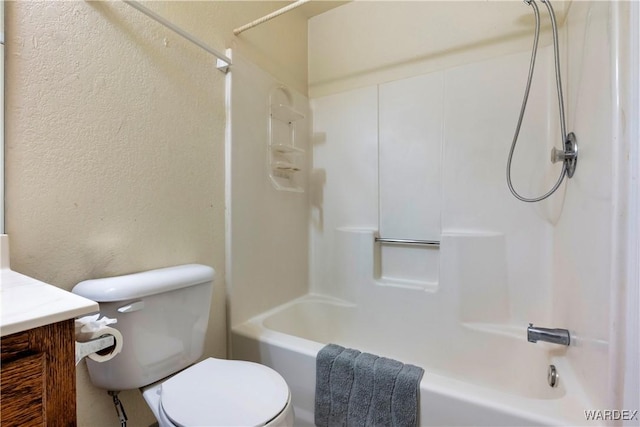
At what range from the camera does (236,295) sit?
1.47 m

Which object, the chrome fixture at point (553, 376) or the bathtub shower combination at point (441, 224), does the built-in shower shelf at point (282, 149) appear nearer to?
the bathtub shower combination at point (441, 224)

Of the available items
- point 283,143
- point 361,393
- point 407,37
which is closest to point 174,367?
point 361,393

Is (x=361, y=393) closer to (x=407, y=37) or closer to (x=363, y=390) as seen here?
(x=363, y=390)

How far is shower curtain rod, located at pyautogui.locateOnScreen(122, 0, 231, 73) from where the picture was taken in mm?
1021

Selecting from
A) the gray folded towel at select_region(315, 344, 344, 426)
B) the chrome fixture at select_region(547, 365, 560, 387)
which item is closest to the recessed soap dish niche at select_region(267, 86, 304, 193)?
the gray folded towel at select_region(315, 344, 344, 426)

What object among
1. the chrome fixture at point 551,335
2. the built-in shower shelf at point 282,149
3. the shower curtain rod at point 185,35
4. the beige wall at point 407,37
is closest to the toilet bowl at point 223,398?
the chrome fixture at point 551,335

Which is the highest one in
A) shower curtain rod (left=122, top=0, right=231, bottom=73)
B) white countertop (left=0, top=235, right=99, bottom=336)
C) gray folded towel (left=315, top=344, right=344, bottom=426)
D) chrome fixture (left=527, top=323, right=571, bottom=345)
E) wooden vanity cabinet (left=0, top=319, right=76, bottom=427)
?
shower curtain rod (left=122, top=0, right=231, bottom=73)

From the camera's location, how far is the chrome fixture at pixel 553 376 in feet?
3.67

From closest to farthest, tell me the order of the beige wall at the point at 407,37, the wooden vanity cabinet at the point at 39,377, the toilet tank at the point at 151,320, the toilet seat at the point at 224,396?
the wooden vanity cabinet at the point at 39,377 < the toilet seat at the point at 224,396 < the toilet tank at the point at 151,320 < the beige wall at the point at 407,37

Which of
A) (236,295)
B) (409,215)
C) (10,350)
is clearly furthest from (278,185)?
(10,350)

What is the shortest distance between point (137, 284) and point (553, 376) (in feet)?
5.05

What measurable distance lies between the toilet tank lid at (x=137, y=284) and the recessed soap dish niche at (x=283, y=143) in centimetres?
79

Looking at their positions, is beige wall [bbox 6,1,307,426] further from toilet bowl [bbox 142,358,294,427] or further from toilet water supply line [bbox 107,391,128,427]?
toilet bowl [bbox 142,358,294,427]

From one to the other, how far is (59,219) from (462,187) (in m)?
1.73
